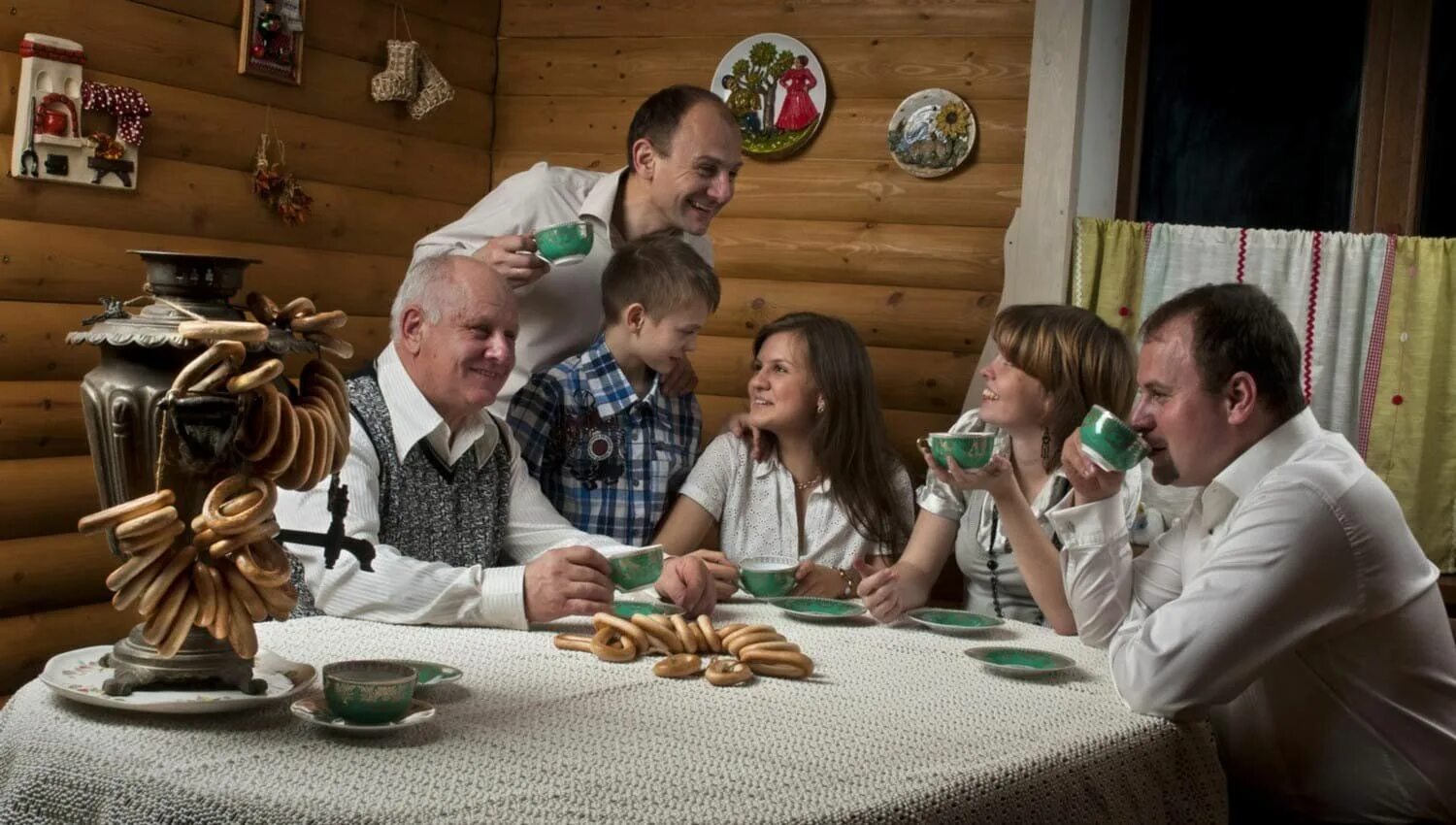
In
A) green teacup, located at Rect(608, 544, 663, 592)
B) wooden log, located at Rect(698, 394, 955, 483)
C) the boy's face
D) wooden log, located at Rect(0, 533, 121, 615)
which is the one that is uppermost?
the boy's face

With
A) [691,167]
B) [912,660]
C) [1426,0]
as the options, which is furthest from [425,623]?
[1426,0]

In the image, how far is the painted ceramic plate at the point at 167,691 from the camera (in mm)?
1531

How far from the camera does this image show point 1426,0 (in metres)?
3.85

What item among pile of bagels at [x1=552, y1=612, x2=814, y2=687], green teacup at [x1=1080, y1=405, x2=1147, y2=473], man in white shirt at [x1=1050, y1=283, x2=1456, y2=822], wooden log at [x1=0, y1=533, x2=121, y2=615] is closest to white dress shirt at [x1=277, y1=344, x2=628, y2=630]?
pile of bagels at [x1=552, y1=612, x2=814, y2=687]

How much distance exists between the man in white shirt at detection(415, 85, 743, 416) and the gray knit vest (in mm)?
784

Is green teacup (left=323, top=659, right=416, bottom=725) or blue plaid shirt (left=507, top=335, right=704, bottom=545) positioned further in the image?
blue plaid shirt (left=507, top=335, right=704, bottom=545)

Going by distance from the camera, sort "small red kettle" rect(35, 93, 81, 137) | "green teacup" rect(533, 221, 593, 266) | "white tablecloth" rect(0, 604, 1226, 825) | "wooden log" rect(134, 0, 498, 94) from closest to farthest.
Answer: "white tablecloth" rect(0, 604, 1226, 825) < "green teacup" rect(533, 221, 593, 266) < "small red kettle" rect(35, 93, 81, 137) < "wooden log" rect(134, 0, 498, 94)

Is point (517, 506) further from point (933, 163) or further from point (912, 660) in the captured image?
point (933, 163)

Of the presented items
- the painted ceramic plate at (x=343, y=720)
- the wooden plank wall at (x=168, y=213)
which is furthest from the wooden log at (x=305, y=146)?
the painted ceramic plate at (x=343, y=720)

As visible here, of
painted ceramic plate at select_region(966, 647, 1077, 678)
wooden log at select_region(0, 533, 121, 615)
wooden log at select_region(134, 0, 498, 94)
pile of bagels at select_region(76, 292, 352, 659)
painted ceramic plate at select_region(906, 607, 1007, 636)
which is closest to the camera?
pile of bagels at select_region(76, 292, 352, 659)

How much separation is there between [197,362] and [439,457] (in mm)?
1019

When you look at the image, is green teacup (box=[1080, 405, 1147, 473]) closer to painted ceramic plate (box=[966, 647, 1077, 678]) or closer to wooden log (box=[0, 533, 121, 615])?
painted ceramic plate (box=[966, 647, 1077, 678])

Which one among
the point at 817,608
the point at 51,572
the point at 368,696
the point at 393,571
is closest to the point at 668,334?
the point at 817,608

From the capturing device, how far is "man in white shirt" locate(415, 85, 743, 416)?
346cm
